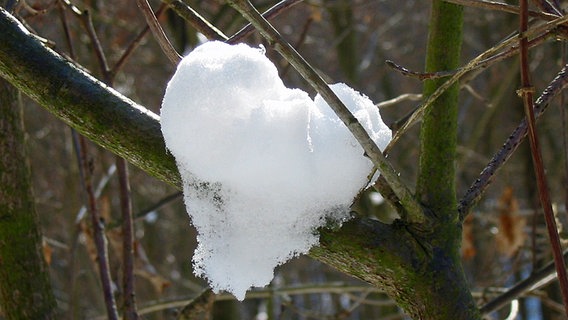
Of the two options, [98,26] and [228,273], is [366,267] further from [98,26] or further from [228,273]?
[98,26]

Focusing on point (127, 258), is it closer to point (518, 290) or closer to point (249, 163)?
point (249, 163)

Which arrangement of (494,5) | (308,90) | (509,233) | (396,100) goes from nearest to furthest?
(494,5) < (396,100) < (509,233) < (308,90)

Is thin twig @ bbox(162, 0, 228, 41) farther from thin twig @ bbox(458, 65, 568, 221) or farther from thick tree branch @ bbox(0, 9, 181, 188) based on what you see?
thin twig @ bbox(458, 65, 568, 221)

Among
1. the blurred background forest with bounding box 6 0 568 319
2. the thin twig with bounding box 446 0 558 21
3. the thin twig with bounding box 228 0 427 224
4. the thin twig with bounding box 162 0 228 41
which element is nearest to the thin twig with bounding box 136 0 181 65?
the thin twig with bounding box 162 0 228 41

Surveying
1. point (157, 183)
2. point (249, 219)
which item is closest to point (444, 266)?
point (249, 219)

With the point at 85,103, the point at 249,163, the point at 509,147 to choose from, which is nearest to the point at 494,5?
the point at 509,147

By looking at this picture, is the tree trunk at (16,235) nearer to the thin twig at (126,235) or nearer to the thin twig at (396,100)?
the thin twig at (126,235)
